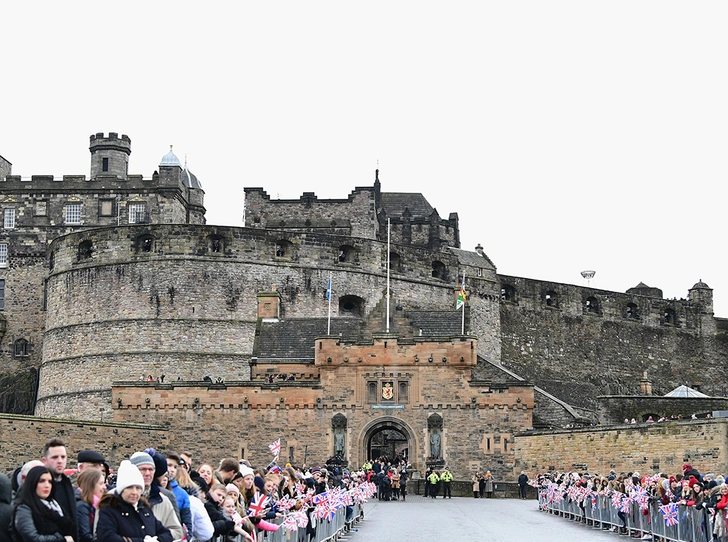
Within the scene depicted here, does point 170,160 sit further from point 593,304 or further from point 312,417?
point 312,417

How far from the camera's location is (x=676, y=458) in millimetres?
35031

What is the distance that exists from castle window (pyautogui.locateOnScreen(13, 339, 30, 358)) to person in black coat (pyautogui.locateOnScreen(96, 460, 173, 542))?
154 ft

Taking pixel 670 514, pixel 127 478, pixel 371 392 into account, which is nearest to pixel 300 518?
pixel 670 514

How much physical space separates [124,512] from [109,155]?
176 ft

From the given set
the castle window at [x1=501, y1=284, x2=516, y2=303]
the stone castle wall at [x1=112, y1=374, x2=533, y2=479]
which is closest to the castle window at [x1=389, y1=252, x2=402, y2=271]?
the castle window at [x1=501, y1=284, x2=516, y2=303]

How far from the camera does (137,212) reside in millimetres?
58656

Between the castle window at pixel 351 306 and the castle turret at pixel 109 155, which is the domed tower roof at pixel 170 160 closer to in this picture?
the castle turret at pixel 109 155

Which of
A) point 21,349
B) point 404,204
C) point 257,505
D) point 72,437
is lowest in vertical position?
point 257,505

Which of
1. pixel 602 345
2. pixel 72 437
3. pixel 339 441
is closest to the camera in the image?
pixel 72 437

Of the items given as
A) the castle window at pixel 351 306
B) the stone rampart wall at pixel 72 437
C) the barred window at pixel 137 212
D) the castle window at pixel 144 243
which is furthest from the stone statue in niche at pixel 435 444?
the barred window at pixel 137 212

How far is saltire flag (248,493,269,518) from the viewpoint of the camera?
13883mm

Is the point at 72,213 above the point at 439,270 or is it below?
above

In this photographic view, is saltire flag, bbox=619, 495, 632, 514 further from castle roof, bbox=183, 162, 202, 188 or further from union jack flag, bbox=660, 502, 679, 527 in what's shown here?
castle roof, bbox=183, 162, 202, 188

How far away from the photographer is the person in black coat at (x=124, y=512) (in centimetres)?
972
